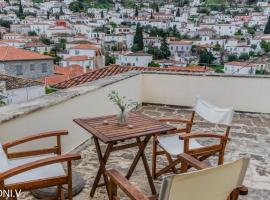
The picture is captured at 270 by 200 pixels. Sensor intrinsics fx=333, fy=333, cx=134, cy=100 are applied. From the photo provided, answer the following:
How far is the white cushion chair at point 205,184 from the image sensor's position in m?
1.59

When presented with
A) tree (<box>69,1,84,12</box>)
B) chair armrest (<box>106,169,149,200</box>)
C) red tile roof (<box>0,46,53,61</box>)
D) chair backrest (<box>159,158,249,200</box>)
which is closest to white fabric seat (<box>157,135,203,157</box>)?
chair armrest (<box>106,169,149,200</box>)

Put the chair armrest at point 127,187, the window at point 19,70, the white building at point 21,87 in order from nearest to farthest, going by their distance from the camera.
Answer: the chair armrest at point 127,187 → the white building at point 21,87 → the window at point 19,70

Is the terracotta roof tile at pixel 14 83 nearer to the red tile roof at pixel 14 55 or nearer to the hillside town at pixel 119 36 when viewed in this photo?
the hillside town at pixel 119 36

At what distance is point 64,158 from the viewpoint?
2.06 meters

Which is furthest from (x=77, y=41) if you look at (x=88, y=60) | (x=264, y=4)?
(x=264, y=4)

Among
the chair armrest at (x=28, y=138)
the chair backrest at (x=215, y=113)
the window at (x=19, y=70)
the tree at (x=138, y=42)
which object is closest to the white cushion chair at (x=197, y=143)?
the chair backrest at (x=215, y=113)

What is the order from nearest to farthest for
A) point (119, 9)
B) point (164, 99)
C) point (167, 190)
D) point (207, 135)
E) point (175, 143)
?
point (167, 190) → point (207, 135) → point (175, 143) → point (164, 99) → point (119, 9)

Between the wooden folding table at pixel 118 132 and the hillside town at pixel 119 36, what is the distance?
11023mm

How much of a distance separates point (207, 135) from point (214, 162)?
0.95m

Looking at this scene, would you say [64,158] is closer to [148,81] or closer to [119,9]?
[148,81]

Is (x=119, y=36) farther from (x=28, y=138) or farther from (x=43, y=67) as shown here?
(x=28, y=138)

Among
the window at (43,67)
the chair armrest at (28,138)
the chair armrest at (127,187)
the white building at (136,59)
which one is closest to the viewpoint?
the chair armrest at (127,187)

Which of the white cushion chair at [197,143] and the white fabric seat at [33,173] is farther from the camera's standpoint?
the white cushion chair at [197,143]

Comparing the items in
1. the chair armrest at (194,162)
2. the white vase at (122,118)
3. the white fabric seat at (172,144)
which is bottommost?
the white fabric seat at (172,144)
